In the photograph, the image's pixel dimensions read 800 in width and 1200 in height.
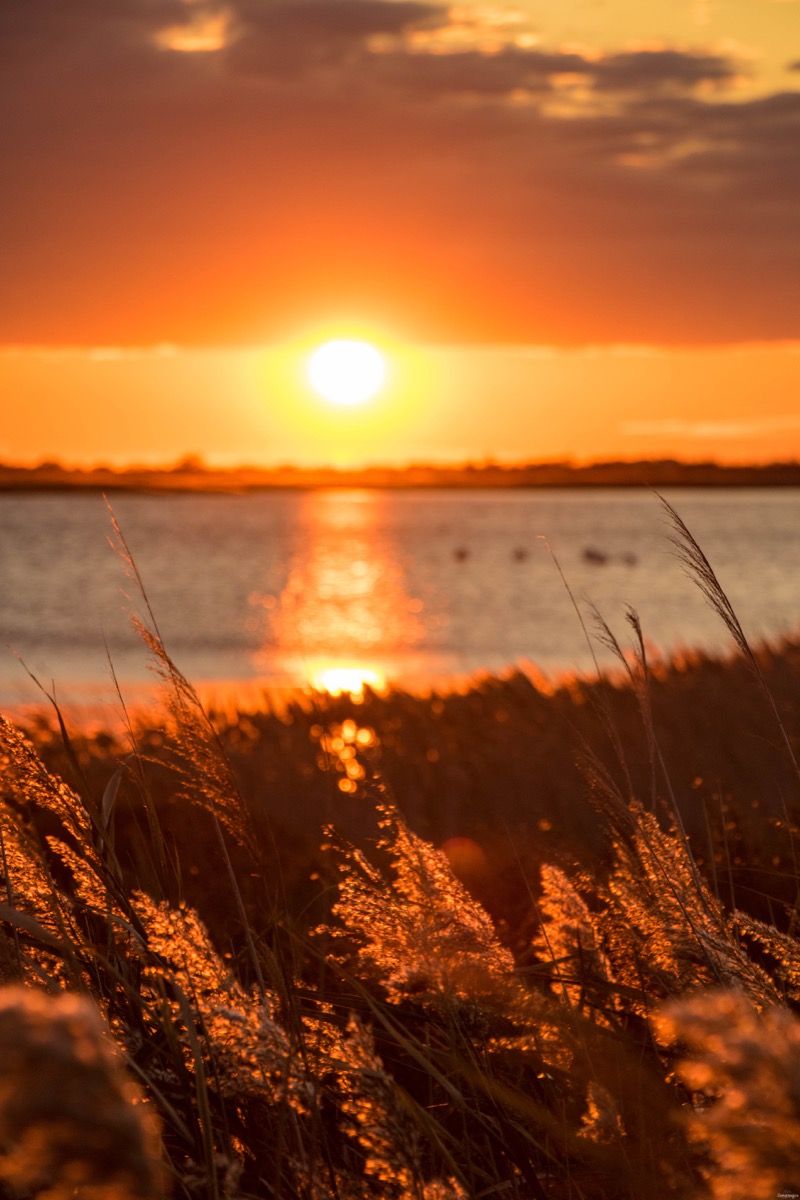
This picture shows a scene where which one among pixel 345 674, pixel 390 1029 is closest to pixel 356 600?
pixel 345 674

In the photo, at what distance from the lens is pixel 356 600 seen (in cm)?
4041

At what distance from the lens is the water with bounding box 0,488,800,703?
75.5ft

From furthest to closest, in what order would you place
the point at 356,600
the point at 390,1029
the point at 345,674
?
the point at 356,600, the point at 345,674, the point at 390,1029

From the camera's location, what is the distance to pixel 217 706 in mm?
8781

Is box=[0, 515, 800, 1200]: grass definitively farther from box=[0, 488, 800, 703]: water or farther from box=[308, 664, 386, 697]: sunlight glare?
box=[308, 664, 386, 697]: sunlight glare

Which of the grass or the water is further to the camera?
the water

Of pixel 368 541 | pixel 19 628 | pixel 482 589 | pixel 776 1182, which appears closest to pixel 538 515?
pixel 368 541

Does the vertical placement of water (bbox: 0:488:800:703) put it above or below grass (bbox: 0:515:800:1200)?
above

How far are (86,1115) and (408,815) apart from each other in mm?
4911

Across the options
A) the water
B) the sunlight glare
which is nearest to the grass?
the water

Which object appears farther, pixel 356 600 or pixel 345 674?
pixel 356 600

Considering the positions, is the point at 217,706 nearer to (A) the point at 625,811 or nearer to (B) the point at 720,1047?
(A) the point at 625,811

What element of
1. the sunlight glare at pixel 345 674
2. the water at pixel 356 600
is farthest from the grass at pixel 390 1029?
the sunlight glare at pixel 345 674

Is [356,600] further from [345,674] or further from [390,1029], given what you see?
[390,1029]
